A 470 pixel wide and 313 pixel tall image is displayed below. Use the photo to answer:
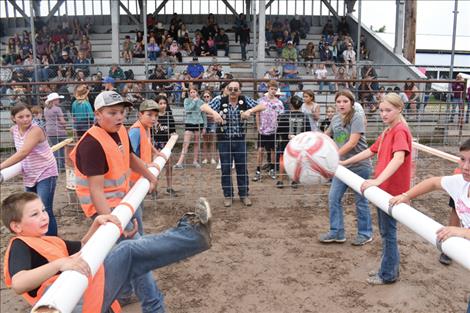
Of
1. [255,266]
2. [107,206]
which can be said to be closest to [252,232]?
[255,266]

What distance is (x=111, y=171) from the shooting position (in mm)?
3430

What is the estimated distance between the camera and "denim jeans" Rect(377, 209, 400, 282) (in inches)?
173

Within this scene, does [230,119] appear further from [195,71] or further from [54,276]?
[195,71]

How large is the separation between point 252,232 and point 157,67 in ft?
31.3

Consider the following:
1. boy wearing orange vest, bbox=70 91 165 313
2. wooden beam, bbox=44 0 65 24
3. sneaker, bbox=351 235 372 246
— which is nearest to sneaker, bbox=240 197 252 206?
sneaker, bbox=351 235 372 246

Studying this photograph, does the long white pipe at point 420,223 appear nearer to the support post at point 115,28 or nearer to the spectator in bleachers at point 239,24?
the support post at point 115,28

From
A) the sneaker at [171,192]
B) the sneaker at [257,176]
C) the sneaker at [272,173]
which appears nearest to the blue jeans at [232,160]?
the sneaker at [171,192]

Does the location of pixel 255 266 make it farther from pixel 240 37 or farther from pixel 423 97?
pixel 240 37

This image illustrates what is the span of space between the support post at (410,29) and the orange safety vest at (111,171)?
16.9 metres

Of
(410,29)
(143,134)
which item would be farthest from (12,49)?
(143,134)

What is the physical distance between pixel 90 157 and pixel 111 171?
226 millimetres

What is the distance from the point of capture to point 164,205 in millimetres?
7465

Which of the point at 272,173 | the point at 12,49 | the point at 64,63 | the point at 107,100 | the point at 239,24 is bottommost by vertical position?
the point at 272,173

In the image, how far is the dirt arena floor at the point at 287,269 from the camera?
4281 millimetres
